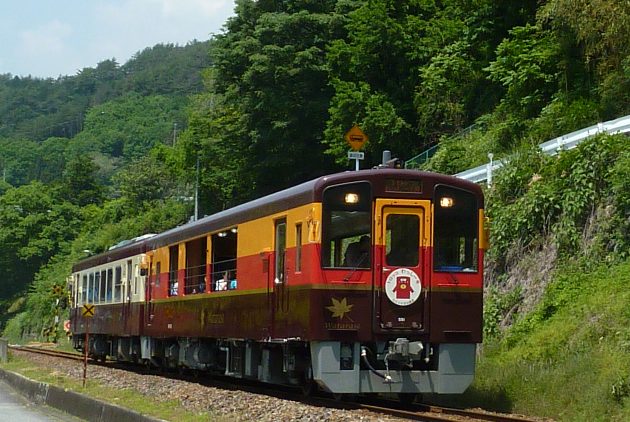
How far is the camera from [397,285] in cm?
1586

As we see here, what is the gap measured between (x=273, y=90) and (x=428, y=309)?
31526 mm

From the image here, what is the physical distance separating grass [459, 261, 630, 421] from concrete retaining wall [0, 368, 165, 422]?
519 centimetres

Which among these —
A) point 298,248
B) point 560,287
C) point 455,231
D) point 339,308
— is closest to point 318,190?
point 298,248

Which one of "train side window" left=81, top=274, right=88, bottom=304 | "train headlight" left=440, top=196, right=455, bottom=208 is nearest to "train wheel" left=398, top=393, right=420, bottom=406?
"train headlight" left=440, top=196, right=455, bottom=208

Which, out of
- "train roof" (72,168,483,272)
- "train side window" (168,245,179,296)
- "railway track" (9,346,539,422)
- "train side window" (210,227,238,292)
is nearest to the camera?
"railway track" (9,346,539,422)

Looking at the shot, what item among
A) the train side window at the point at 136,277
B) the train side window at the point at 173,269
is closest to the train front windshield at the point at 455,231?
the train side window at the point at 173,269

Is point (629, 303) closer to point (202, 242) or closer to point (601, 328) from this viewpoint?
point (601, 328)

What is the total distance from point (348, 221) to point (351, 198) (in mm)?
316

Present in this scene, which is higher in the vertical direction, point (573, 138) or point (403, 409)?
point (573, 138)

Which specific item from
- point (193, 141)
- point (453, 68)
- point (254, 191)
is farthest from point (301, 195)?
point (193, 141)

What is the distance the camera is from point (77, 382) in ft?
72.2

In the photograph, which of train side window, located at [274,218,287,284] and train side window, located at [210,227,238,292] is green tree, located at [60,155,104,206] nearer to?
train side window, located at [210,227,238,292]

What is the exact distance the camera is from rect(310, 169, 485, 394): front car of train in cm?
1563

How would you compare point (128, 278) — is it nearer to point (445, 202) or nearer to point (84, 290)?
point (84, 290)
